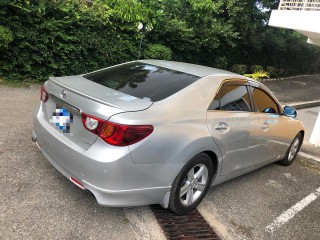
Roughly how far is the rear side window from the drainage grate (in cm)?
Result: 120

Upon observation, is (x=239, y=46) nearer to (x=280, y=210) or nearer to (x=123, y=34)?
(x=123, y=34)

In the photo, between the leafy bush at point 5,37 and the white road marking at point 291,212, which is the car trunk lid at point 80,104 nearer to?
the white road marking at point 291,212

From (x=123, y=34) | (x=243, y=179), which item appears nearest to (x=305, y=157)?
(x=243, y=179)

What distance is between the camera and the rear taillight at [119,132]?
281 cm

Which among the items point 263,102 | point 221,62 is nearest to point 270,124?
point 263,102

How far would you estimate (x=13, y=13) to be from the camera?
7465mm

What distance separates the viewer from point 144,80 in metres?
3.66

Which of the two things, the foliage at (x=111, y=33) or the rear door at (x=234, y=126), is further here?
the foliage at (x=111, y=33)

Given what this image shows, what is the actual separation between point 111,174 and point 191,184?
102cm

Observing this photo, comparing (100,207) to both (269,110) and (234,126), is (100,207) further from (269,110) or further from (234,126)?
(269,110)

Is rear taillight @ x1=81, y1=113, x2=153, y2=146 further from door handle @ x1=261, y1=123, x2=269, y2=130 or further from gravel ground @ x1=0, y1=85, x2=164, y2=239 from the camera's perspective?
door handle @ x1=261, y1=123, x2=269, y2=130

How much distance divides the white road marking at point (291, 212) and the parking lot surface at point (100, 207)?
0.03m

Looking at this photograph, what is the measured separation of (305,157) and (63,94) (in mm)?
5093

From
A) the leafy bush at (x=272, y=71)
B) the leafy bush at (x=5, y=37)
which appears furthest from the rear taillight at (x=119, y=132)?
the leafy bush at (x=272, y=71)
